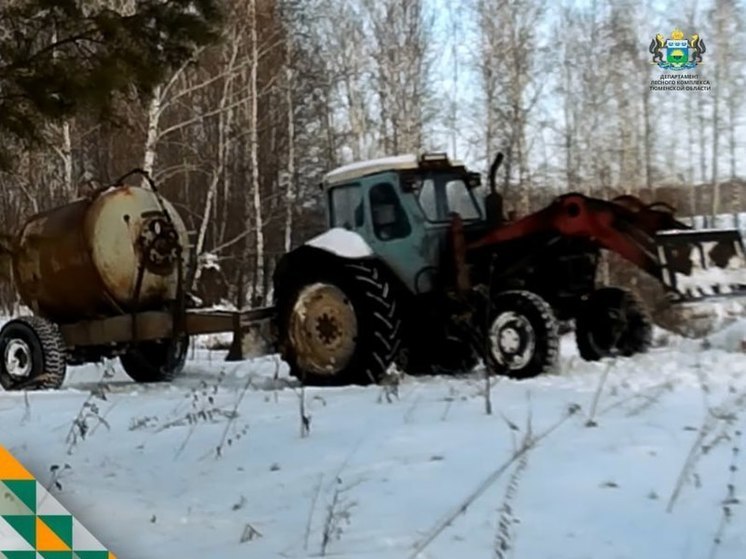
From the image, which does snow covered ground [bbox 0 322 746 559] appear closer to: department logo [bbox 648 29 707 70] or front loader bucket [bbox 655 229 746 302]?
front loader bucket [bbox 655 229 746 302]

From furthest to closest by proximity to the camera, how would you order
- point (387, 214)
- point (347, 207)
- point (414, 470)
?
1. point (347, 207)
2. point (387, 214)
3. point (414, 470)

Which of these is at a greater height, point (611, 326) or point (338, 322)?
point (338, 322)

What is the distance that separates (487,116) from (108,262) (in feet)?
55.7

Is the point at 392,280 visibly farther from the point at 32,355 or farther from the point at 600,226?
the point at 32,355

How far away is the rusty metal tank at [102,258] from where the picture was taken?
32.6 feet

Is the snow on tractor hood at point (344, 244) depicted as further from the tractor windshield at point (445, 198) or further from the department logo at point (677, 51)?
the department logo at point (677, 51)

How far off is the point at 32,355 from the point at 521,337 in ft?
15.7

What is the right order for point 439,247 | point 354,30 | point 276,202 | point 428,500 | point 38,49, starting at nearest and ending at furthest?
1. point 428,500
2. point 38,49
3. point 439,247
4. point 276,202
5. point 354,30

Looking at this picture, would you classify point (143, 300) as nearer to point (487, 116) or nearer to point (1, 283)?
point (1, 283)

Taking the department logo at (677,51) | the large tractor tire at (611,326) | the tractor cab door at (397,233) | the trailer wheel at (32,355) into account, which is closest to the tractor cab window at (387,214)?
the tractor cab door at (397,233)

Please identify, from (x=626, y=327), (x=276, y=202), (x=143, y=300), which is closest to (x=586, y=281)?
(x=626, y=327)

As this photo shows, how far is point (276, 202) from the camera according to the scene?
25219 millimetres

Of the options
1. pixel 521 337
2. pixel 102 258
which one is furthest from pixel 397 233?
pixel 102 258

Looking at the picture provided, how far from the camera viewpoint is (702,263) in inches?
324
